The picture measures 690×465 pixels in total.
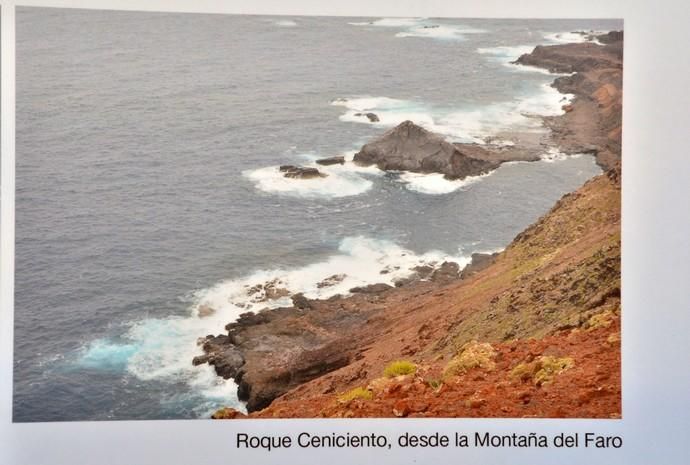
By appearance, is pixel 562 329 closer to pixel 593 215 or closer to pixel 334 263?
pixel 593 215

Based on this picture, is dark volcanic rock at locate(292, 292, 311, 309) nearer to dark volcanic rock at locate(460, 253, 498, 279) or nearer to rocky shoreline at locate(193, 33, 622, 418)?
rocky shoreline at locate(193, 33, 622, 418)

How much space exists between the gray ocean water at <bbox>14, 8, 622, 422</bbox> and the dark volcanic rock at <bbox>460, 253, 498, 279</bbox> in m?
0.19

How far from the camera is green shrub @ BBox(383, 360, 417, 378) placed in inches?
407

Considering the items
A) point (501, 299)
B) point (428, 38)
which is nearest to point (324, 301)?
point (501, 299)

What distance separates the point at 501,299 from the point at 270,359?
3.33 metres

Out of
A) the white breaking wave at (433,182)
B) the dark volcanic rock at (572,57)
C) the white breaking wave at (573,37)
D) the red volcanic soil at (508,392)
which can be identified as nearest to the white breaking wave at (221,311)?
the red volcanic soil at (508,392)

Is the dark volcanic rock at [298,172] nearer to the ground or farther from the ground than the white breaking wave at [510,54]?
nearer to the ground

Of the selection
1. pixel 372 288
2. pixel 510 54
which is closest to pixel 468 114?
pixel 510 54

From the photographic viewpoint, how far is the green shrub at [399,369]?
10344 millimetres

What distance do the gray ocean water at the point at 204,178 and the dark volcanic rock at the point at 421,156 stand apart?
7.7 inches

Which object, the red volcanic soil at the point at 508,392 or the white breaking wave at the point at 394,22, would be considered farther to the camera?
the white breaking wave at the point at 394,22

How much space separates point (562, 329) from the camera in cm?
1040

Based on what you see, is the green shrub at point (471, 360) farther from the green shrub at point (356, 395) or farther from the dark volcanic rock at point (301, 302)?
the dark volcanic rock at point (301, 302)

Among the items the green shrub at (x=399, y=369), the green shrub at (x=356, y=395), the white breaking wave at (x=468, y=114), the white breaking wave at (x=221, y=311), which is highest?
the white breaking wave at (x=468, y=114)
